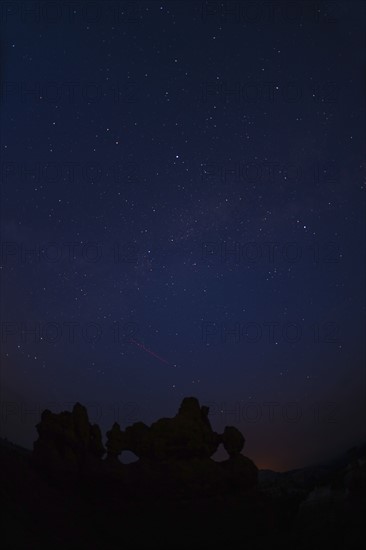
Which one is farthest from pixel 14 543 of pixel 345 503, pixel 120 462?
pixel 345 503

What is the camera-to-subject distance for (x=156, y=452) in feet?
136

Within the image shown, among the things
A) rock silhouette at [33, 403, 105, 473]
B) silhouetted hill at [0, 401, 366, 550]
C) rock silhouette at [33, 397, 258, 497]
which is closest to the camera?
silhouetted hill at [0, 401, 366, 550]

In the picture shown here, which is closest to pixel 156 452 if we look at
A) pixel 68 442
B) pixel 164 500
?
pixel 164 500

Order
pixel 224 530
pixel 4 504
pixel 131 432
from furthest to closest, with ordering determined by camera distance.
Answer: pixel 131 432
pixel 224 530
pixel 4 504

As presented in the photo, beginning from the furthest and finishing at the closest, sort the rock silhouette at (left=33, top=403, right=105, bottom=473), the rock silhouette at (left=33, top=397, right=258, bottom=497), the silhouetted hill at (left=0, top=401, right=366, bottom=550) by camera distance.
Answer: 1. the rock silhouette at (left=33, top=403, right=105, bottom=473)
2. the rock silhouette at (left=33, top=397, right=258, bottom=497)
3. the silhouetted hill at (left=0, top=401, right=366, bottom=550)

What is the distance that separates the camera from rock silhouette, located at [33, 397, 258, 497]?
132 ft

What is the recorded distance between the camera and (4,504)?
107 feet

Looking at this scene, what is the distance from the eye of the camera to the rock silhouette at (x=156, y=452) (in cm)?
4019

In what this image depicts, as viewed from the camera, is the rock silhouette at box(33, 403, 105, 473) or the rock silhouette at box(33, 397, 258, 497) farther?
the rock silhouette at box(33, 403, 105, 473)

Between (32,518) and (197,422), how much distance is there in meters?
15.9

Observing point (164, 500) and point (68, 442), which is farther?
point (68, 442)

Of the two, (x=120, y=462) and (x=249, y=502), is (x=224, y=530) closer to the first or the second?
(x=249, y=502)

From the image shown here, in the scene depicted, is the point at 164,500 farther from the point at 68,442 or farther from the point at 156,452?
the point at 68,442

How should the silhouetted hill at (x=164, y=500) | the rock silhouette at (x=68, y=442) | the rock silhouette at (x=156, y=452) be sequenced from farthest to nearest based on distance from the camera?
1. the rock silhouette at (x=68, y=442)
2. the rock silhouette at (x=156, y=452)
3. the silhouetted hill at (x=164, y=500)
